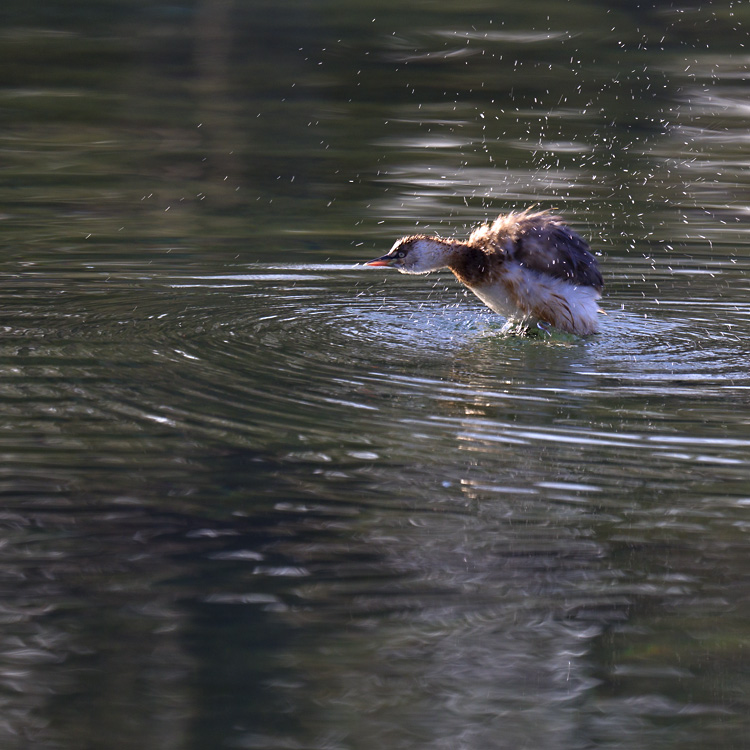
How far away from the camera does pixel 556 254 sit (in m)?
8.02

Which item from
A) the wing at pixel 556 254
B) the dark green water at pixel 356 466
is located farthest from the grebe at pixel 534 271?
the dark green water at pixel 356 466

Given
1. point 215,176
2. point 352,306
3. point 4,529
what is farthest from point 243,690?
point 215,176

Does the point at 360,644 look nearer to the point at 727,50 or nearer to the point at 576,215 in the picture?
the point at 576,215

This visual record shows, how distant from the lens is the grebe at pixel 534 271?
26.0 ft

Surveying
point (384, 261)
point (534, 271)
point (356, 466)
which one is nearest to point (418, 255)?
point (384, 261)

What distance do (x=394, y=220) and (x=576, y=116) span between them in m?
5.19

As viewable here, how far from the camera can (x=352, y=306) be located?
8.39m

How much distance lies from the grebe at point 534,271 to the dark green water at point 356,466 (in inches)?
7.0

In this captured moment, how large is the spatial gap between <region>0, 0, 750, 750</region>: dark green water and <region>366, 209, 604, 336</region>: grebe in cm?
18

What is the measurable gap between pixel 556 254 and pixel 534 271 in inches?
6.7

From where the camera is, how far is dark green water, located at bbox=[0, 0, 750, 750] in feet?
12.0

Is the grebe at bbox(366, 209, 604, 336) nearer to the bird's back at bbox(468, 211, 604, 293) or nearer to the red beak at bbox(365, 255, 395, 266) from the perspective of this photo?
the bird's back at bbox(468, 211, 604, 293)

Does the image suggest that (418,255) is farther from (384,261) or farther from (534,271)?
(534,271)

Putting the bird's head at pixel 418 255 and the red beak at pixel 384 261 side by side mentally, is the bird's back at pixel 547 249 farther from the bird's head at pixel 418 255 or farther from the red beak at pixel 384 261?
the red beak at pixel 384 261
